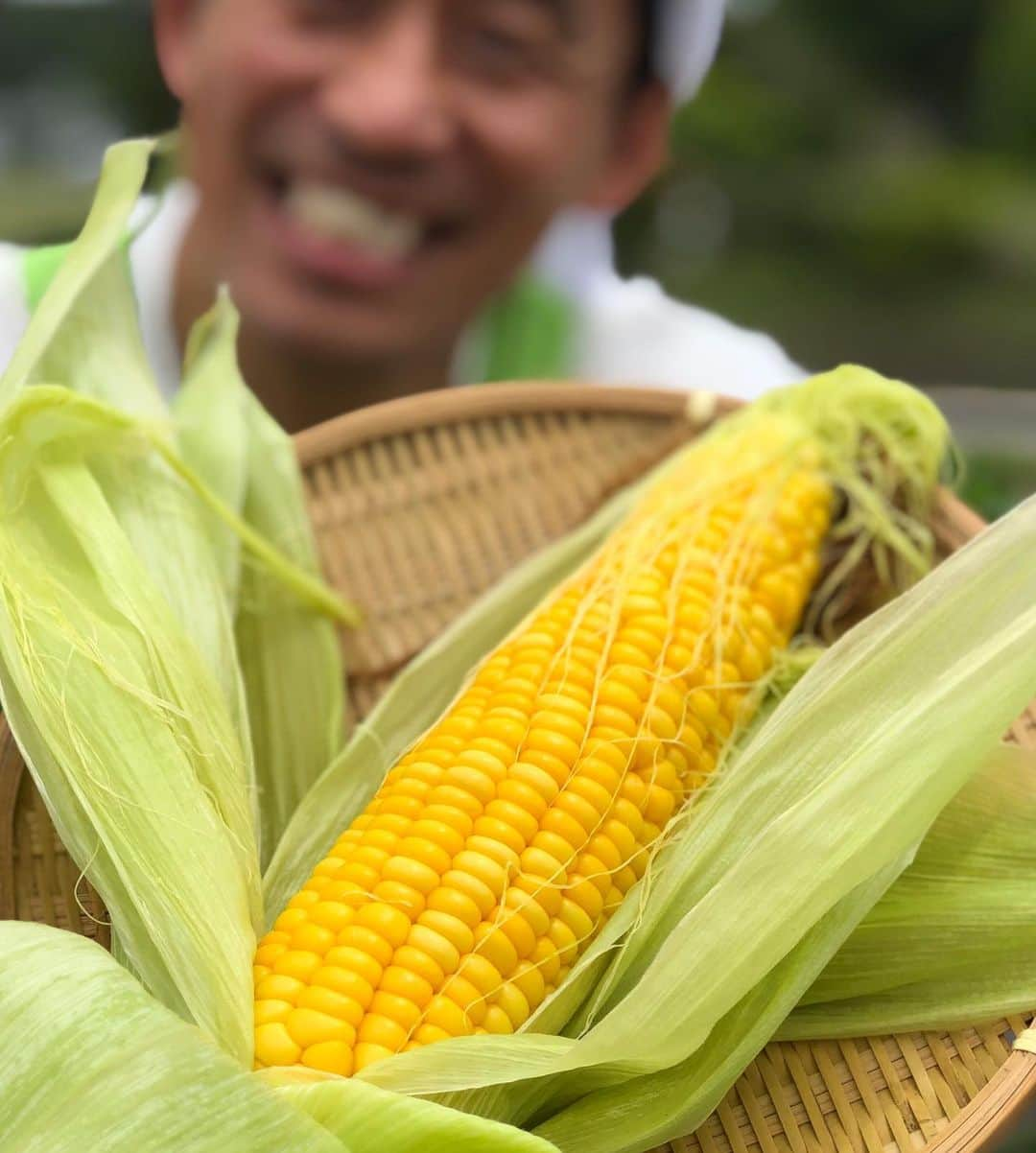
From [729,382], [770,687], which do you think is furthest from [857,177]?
[770,687]

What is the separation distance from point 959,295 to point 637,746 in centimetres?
160

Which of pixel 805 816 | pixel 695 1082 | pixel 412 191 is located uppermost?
pixel 412 191

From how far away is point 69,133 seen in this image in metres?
1.63

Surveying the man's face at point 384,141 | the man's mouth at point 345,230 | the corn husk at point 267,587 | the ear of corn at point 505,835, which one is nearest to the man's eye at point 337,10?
the man's face at point 384,141

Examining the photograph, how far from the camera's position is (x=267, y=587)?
0.79 meters

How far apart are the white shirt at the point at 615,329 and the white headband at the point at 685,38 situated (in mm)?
179

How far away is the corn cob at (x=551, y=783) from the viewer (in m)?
0.52

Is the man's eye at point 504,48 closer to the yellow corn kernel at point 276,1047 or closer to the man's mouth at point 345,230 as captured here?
the man's mouth at point 345,230

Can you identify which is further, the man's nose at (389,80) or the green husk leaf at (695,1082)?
the man's nose at (389,80)

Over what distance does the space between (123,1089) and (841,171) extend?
2.06m

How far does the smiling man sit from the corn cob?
49 cm

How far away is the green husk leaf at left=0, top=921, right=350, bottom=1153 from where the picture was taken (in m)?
0.44

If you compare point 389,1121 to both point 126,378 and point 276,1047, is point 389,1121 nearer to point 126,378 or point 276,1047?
point 276,1047

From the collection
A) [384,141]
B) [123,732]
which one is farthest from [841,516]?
[384,141]
